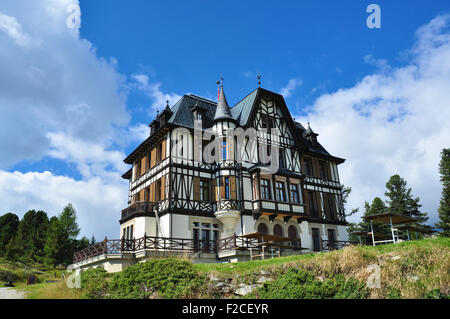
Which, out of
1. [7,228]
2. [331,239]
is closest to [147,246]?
[331,239]

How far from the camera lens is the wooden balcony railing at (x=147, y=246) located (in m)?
20.5

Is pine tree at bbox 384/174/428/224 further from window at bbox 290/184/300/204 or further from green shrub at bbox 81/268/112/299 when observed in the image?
green shrub at bbox 81/268/112/299

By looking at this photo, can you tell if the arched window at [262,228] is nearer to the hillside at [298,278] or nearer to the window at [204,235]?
the window at [204,235]

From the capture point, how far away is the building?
23812 mm

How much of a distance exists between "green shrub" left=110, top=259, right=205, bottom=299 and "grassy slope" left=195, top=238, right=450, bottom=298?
3.61 feet

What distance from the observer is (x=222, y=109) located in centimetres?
2738

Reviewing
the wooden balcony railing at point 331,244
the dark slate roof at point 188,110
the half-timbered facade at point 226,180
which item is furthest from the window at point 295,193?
the dark slate roof at point 188,110

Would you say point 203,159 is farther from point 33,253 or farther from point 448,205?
point 33,253

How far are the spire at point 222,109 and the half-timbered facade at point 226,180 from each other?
0.08 m

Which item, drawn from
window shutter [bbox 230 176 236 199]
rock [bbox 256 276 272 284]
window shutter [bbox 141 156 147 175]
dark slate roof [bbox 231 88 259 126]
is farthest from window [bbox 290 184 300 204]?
rock [bbox 256 276 272 284]

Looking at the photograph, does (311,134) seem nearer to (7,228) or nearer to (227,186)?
(227,186)

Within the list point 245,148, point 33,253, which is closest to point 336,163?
point 245,148

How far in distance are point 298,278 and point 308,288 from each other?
2.74 feet
